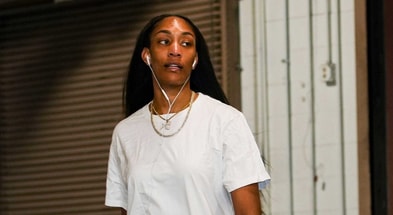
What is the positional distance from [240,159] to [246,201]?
0.46 ft

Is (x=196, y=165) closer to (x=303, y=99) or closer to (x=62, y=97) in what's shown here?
(x=303, y=99)

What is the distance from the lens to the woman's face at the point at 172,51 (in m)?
4.15

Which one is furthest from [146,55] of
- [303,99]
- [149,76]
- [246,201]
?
[303,99]

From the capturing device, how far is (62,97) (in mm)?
7750

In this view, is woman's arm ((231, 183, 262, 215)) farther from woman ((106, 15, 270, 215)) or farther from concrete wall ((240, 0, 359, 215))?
concrete wall ((240, 0, 359, 215))

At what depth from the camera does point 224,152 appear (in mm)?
4020

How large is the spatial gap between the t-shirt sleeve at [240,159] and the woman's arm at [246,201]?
0.02 m

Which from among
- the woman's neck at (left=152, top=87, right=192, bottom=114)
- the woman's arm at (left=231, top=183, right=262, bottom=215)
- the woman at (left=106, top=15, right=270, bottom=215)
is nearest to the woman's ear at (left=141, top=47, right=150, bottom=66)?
the woman at (left=106, top=15, right=270, bottom=215)

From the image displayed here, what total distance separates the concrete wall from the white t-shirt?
8.06ft

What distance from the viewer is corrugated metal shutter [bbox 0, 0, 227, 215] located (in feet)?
24.6

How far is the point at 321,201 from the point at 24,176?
2221mm

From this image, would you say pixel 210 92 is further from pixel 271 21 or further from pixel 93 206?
Answer: pixel 93 206

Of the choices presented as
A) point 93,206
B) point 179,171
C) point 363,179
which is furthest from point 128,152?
point 93,206

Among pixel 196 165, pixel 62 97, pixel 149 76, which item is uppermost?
pixel 149 76
